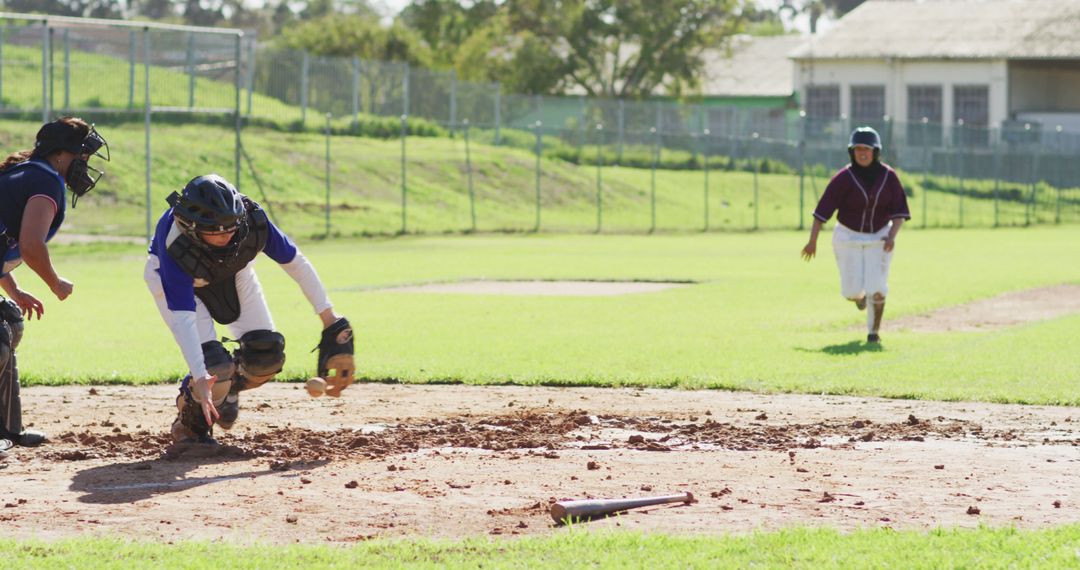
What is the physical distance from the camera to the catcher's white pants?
14727mm

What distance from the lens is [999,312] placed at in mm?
18156

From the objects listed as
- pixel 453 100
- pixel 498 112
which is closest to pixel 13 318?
pixel 453 100

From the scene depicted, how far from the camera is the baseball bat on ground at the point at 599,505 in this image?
6824 millimetres

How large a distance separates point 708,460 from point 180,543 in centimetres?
317

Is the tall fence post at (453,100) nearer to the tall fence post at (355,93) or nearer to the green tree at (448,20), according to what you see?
the tall fence post at (355,93)

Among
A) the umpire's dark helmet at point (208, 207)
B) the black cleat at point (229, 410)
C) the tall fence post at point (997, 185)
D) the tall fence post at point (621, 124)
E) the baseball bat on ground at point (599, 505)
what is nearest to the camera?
the baseball bat on ground at point (599, 505)

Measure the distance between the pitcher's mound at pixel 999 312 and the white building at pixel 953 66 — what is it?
4235cm

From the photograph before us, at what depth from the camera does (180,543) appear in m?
6.48

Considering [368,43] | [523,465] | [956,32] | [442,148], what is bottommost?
[523,465]

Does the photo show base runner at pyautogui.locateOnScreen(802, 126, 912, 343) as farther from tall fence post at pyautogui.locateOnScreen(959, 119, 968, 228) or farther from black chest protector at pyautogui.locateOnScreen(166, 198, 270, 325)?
tall fence post at pyautogui.locateOnScreen(959, 119, 968, 228)

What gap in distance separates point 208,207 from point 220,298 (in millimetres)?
953

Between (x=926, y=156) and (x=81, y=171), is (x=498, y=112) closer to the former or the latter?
(x=926, y=156)

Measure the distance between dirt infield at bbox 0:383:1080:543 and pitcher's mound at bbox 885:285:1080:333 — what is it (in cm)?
580

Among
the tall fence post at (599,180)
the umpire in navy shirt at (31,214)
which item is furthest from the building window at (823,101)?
the umpire in navy shirt at (31,214)
